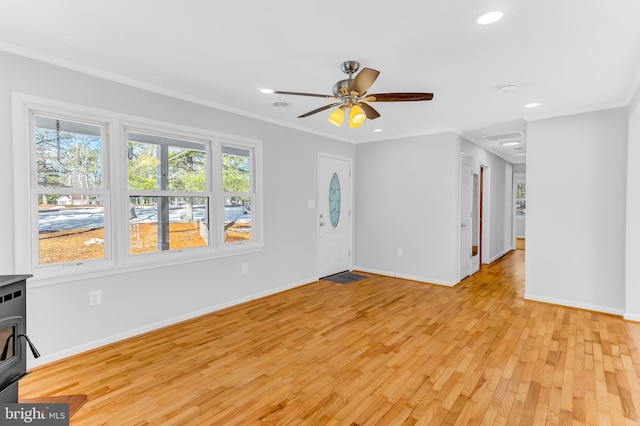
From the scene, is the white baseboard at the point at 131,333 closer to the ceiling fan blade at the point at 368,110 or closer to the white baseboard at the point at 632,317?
the ceiling fan blade at the point at 368,110

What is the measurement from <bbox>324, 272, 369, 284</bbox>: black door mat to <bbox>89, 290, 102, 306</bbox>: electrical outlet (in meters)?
3.32

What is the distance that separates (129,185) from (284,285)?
2493mm

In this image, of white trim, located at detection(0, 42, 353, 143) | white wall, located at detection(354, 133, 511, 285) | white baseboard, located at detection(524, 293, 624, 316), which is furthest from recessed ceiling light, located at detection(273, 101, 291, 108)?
white baseboard, located at detection(524, 293, 624, 316)

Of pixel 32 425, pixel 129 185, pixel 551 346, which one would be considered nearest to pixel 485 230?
pixel 551 346

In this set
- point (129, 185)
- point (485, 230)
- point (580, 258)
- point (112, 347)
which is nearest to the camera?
point (112, 347)

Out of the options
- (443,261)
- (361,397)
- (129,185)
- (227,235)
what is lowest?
(361,397)

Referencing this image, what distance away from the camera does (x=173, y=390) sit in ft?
7.44

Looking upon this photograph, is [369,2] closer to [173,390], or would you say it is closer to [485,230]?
[173,390]

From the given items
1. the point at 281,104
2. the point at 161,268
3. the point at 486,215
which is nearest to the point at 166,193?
the point at 161,268

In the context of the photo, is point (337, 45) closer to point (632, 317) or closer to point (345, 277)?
point (345, 277)

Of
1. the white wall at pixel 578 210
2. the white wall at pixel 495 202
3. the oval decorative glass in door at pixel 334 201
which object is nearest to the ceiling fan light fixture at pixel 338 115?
the oval decorative glass in door at pixel 334 201

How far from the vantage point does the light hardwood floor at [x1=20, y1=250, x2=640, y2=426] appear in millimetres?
2027

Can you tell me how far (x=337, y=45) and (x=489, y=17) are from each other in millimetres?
997

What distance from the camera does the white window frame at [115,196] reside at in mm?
2506
